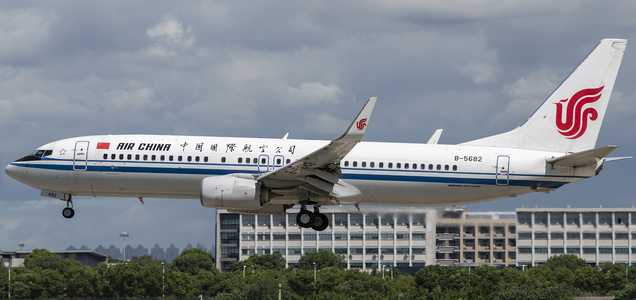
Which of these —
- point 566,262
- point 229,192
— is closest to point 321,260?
point 566,262

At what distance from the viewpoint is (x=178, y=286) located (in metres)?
138

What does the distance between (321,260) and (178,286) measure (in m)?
43.8

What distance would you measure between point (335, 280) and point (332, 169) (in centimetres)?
9195

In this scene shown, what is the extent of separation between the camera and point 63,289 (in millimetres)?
135125

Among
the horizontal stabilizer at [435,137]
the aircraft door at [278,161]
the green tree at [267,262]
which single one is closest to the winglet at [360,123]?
the aircraft door at [278,161]

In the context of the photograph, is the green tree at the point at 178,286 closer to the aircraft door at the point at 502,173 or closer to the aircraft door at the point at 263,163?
the aircraft door at the point at 263,163

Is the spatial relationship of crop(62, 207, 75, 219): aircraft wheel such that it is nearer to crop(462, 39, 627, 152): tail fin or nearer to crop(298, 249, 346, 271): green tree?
crop(462, 39, 627, 152): tail fin

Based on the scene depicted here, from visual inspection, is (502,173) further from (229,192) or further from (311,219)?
(229,192)

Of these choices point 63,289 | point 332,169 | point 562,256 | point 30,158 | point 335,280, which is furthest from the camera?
point 562,256

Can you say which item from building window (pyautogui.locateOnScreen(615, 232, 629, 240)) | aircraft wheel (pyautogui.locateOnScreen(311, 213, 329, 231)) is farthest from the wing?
building window (pyautogui.locateOnScreen(615, 232, 629, 240))

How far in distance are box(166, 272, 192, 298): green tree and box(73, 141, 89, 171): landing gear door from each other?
9938 centimetres

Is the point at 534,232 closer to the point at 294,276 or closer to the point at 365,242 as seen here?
the point at 365,242

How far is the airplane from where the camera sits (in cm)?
3803

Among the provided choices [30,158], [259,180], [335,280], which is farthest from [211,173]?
[335,280]
